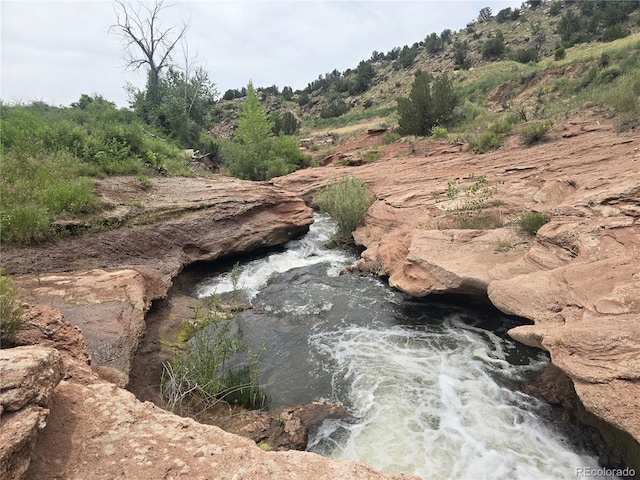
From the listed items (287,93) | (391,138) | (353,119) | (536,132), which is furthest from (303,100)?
(536,132)

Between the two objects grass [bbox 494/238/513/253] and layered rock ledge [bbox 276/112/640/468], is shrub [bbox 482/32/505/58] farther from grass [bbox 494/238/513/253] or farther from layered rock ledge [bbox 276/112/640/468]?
grass [bbox 494/238/513/253]

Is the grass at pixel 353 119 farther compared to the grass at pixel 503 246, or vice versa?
the grass at pixel 353 119

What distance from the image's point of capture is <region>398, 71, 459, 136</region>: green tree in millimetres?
17516

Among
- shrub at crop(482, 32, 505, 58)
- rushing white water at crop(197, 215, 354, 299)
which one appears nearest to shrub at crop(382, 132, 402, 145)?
rushing white water at crop(197, 215, 354, 299)

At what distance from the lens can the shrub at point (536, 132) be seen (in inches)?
412

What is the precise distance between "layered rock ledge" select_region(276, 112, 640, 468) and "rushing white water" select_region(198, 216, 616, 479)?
0.60 metres

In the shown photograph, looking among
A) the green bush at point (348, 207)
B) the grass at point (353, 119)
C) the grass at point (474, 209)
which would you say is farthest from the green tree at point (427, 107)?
the grass at point (353, 119)

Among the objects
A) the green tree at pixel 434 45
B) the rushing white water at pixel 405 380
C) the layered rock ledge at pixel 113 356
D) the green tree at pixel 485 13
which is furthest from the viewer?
the green tree at pixel 485 13

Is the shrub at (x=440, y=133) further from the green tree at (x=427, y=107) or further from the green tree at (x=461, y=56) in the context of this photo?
the green tree at (x=461, y=56)

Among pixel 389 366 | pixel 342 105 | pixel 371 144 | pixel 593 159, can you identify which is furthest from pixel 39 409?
pixel 342 105

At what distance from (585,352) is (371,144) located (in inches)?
716

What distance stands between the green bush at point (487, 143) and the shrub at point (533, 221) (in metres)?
6.29

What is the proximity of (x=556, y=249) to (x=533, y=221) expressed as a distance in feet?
3.86

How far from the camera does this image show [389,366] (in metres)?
4.74
